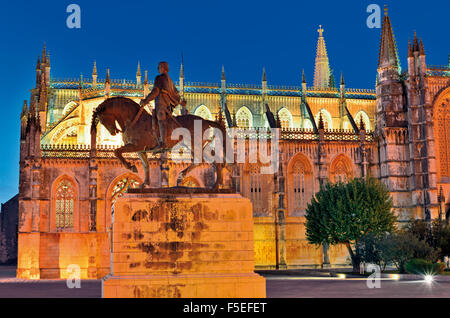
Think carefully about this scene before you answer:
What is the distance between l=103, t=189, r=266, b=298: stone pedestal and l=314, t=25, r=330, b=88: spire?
5837 centimetres

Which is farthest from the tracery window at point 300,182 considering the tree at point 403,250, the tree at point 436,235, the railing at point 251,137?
the tree at point 403,250

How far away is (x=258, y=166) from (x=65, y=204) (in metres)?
14.9

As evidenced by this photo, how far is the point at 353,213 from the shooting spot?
3753cm

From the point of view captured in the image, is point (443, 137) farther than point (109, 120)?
Yes

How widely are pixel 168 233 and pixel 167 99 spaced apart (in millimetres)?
3928

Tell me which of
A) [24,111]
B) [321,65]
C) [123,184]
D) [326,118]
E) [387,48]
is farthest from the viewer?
[321,65]

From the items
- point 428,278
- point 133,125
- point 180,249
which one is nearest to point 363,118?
point 428,278

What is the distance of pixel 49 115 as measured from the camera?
52.2 meters

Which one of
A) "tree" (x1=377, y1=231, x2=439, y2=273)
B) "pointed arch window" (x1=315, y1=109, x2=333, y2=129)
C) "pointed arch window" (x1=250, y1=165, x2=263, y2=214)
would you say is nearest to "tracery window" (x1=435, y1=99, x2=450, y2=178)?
"pointed arch window" (x1=315, y1=109, x2=333, y2=129)

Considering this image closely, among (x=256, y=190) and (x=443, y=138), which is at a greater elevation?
(x=443, y=138)

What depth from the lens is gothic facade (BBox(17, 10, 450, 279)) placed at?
43.0 metres

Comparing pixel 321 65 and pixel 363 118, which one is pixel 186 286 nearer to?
pixel 363 118
